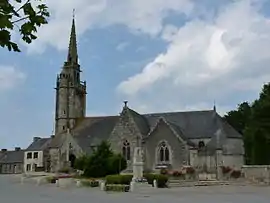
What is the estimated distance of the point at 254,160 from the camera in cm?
4606

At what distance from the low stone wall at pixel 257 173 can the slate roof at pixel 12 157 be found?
188 feet

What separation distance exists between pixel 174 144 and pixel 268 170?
1385 centimetres

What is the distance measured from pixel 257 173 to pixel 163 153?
13532 mm

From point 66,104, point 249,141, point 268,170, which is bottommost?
point 268,170

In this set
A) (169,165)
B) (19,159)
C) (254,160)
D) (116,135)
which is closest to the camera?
(254,160)

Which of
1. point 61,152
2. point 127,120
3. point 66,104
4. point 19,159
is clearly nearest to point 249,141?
point 127,120

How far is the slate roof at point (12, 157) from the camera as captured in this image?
89.8 meters

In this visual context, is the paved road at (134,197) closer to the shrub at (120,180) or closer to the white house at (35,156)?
the shrub at (120,180)

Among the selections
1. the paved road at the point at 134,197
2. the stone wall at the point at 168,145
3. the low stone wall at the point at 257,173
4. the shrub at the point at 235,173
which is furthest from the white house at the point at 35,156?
the paved road at the point at 134,197

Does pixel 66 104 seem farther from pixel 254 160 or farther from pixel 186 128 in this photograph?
pixel 254 160

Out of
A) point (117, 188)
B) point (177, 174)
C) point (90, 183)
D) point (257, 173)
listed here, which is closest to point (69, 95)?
point (177, 174)

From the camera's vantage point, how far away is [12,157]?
9150 centimetres

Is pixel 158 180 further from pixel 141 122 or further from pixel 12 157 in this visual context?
pixel 12 157

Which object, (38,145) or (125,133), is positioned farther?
(38,145)
